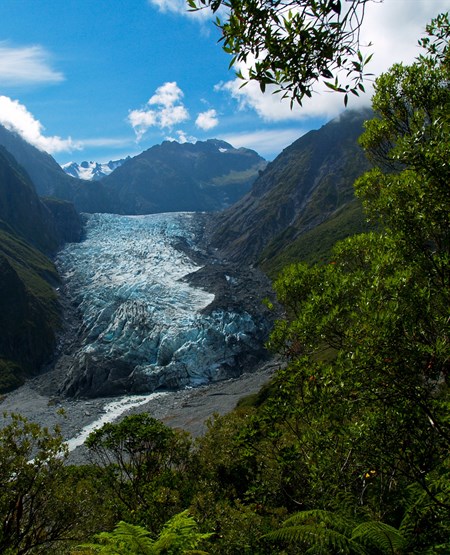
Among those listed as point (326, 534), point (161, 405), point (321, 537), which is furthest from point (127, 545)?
point (161, 405)

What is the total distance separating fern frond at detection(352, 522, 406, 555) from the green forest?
0.10ft

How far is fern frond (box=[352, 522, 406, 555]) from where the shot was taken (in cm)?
802

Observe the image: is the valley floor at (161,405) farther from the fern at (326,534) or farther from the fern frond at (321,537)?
the fern frond at (321,537)

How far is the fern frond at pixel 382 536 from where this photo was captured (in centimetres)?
802

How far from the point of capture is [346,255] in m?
15.7

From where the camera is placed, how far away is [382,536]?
8.12 metres

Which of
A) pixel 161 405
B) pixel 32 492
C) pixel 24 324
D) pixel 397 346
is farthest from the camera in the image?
pixel 24 324

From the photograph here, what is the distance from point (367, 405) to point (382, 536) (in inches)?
97.7

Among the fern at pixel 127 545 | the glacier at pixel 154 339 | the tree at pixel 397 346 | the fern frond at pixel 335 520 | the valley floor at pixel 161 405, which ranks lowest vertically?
the valley floor at pixel 161 405

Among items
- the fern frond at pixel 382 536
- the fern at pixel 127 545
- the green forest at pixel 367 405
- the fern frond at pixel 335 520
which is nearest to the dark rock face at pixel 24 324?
the green forest at pixel 367 405

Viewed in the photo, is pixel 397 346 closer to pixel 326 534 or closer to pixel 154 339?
pixel 326 534

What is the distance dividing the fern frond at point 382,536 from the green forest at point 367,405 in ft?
0.10

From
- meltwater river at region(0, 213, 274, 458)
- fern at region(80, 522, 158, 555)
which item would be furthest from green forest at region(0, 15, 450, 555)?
meltwater river at region(0, 213, 274, 458)

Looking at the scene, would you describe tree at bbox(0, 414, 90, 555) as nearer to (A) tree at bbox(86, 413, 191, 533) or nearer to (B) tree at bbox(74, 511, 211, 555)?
(B) tree at bbox(74, 511, 211, 555)
